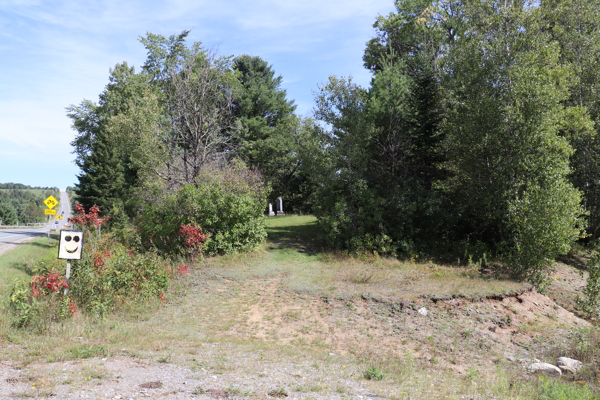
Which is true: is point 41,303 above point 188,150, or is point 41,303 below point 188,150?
below

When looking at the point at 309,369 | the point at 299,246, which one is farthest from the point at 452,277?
the point at 309,369

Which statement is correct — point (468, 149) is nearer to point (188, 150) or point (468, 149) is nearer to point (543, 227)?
point (543, 227)

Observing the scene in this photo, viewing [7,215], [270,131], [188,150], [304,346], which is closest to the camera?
[304,346]

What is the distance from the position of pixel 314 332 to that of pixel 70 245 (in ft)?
19.3

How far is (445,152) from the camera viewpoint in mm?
21062

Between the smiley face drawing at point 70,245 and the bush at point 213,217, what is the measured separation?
7.71 m

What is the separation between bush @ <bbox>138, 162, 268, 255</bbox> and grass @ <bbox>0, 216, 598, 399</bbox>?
4.24 feet

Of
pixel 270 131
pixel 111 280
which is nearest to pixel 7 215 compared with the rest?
pixel 270 131

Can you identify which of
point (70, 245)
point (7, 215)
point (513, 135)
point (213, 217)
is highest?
point (513, 135)

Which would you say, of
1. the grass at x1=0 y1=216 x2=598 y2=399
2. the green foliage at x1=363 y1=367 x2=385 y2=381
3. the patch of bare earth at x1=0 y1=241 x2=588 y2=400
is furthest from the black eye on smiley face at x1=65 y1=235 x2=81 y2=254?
the green foliage at x1=363 y1=367 x2=385 y2=381

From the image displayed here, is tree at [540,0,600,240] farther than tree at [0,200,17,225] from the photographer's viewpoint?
No

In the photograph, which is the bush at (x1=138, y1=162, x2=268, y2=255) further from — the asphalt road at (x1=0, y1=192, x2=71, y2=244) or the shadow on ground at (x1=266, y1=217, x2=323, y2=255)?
the asphalt road at (x1=0, y1=192, x2=71, y2=244)

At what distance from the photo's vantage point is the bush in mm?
18047

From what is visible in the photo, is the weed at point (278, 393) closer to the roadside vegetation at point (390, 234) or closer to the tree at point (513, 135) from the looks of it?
the roadside vegetation at point (390, 234)
